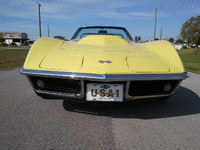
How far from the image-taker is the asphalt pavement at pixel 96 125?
1.29 m

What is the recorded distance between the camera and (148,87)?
1699mm

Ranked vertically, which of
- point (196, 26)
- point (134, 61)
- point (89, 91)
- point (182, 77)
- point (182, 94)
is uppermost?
point (196, 26)

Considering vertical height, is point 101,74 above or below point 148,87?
above

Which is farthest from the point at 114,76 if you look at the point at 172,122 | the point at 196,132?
the point at 196,132

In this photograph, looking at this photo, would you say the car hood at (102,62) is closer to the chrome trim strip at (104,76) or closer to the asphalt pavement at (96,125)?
the chrome trim strip at (104,76)

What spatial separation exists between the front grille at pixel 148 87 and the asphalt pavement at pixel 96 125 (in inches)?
5.3

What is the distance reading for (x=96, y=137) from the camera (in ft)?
4.54

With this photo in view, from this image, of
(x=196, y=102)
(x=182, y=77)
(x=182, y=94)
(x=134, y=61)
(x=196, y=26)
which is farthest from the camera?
(x=196, y=26)

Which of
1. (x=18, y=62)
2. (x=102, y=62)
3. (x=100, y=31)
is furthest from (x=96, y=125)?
(x=18, y=62)

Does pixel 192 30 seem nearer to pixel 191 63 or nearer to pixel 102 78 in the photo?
pixel 191 63

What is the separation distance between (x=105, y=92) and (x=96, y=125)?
36 centimetres

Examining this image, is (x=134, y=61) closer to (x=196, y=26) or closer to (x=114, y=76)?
(x=114, y=76)

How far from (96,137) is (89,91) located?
0.44 metres

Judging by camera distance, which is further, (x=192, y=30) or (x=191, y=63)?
(x=192, y=30)
